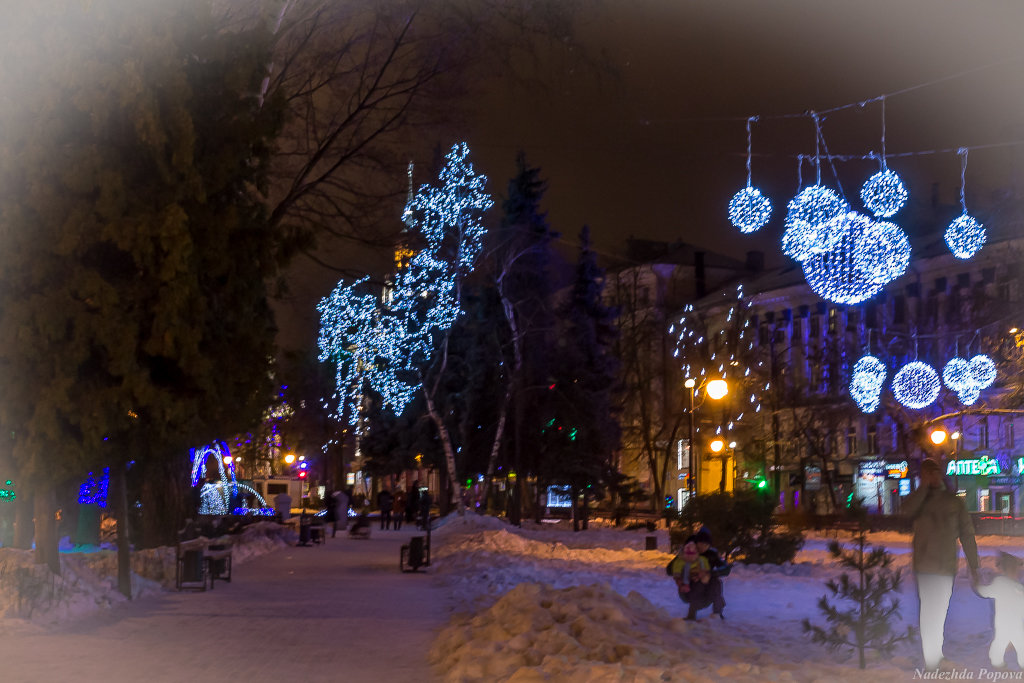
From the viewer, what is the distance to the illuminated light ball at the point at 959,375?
30.7 m

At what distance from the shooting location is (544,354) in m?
50.9

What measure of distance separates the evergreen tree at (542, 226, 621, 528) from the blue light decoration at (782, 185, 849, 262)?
29.9 metres

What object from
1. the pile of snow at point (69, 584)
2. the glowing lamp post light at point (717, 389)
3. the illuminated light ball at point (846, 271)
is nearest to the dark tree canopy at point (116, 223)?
the pile of snow at point (69, 584)

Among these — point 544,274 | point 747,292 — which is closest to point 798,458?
point 747,292

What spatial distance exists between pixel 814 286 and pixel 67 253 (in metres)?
11.4

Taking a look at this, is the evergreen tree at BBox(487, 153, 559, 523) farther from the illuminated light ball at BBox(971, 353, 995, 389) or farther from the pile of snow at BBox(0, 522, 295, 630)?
the pile of snow at BBox(0, 522, 295, 630)

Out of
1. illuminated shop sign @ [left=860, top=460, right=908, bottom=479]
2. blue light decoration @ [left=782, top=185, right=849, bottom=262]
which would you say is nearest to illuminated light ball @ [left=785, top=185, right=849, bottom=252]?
blue light decoration @ [left=782, top=185, right=849, bottom=262]

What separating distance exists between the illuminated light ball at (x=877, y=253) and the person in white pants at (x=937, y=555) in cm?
954

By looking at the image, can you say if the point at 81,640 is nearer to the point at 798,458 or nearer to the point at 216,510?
the point at 216,510

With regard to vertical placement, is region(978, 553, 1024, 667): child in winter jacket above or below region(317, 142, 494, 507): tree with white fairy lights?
below

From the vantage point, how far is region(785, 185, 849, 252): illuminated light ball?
19172mm

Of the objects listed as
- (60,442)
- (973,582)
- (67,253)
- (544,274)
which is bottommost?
(973,582)

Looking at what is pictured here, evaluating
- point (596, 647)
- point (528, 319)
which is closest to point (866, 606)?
point (596, 647)

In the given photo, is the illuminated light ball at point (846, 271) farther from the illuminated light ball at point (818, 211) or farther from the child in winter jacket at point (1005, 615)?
the child in winter jacket at point (1005, 615)
